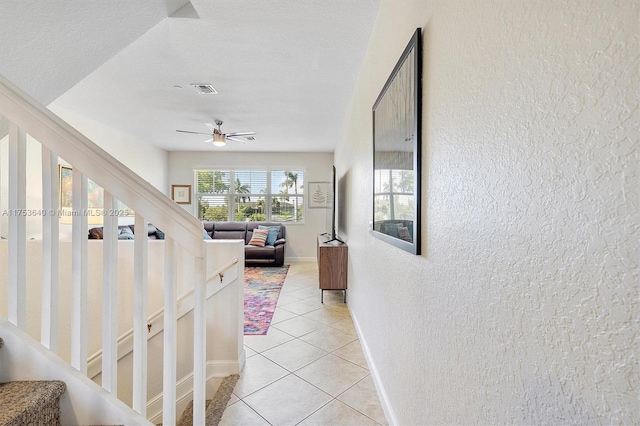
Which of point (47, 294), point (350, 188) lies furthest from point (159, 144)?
point (47, 294)

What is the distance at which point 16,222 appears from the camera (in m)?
0.98

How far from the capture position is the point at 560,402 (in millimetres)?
551

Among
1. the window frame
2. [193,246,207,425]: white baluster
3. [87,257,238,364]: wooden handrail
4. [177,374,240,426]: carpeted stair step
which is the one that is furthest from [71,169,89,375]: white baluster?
the window frame

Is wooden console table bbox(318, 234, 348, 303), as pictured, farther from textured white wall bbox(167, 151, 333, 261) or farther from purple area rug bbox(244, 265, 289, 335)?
textured white wall bbox(167, 151, 333, 261)

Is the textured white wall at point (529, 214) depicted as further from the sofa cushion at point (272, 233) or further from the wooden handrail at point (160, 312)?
the sofa cushion at point (272, 233)

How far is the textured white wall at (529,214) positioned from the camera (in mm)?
447

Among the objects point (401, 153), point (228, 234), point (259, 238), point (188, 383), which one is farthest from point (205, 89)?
point (228, 234)

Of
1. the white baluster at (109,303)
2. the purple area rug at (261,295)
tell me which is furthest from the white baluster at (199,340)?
the purple area rug at (261,295)

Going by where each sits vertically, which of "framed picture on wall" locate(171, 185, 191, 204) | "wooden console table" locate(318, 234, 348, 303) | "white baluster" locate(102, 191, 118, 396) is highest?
"framed picture on wall" locate(171, 185, 191, 204)

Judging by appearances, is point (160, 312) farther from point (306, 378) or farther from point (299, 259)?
point (299, 259)

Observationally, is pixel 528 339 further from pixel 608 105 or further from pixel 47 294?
pixel 47 294

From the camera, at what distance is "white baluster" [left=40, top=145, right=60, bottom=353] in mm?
977

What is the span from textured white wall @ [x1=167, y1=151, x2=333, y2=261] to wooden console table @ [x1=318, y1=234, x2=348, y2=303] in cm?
338

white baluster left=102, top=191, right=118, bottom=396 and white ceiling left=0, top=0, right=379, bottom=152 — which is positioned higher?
white ceiling left=0, top=0, right=379, bottom=152
